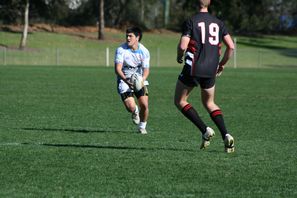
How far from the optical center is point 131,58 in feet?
46.1

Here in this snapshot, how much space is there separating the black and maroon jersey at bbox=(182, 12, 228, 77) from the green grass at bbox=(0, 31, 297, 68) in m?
49.9

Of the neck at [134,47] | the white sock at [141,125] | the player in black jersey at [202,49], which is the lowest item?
→ the white sock at [141,125]

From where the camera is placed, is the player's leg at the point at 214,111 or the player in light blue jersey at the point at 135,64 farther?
the player in light blue jersey at the point at 135,64

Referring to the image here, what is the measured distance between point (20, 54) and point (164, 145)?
5168cm

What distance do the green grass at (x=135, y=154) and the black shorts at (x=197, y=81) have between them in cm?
89

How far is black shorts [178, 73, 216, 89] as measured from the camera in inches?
416

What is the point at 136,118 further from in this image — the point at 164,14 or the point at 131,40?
the point at 164,14

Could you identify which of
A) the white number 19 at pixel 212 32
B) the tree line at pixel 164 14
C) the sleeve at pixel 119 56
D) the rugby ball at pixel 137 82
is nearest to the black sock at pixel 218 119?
the white number 19 at pixel 212 32

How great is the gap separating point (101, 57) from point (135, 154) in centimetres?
5456

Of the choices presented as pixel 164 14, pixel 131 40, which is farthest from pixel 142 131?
pixel 164 14

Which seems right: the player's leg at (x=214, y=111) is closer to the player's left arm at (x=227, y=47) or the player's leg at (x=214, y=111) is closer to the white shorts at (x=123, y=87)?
the player's left arm at (x=227, y=47)

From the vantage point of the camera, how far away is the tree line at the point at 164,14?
81.2 m

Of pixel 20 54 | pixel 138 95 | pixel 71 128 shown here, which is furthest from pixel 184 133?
pixel 20 54

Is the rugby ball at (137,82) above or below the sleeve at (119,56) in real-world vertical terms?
below
